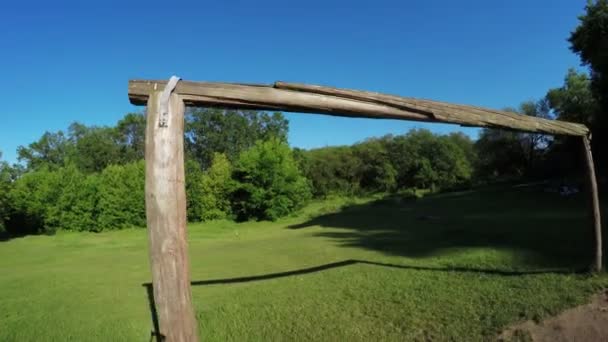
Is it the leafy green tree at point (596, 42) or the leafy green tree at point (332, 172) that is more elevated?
the leafy green tree at point (596, 42)

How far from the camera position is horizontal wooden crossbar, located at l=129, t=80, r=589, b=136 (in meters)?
2.54

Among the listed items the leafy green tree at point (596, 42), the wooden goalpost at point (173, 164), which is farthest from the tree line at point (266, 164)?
the wooden goalpost at point (173, 164)

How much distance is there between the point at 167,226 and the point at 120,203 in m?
22.3

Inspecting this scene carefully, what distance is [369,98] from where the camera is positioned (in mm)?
3248

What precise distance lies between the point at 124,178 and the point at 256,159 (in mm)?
8123

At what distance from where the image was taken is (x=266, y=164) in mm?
22328

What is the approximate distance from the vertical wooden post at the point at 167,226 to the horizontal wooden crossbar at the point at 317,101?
0.23 metres

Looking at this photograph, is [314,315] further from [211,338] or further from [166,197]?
[166,197]

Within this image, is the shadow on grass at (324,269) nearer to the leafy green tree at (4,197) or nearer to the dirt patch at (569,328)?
the dirt patch at (569,328)

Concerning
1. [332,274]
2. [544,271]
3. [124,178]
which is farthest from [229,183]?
[544,271]

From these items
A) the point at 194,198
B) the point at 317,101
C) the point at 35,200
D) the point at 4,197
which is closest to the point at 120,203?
the point at 194,198

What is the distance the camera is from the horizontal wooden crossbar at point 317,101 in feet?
8.35

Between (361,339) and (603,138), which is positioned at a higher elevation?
(603,138)

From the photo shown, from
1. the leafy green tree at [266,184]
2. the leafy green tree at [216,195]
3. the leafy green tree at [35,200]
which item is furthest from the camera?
the leafy green tree at [216,195]
